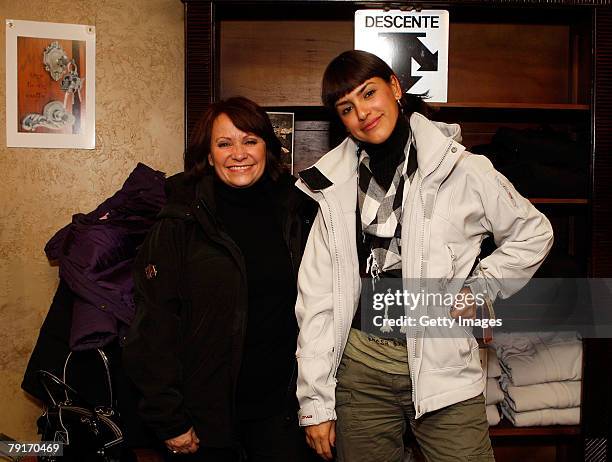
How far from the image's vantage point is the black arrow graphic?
187 centimetres

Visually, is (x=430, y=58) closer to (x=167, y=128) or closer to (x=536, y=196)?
(x=536, y=196)

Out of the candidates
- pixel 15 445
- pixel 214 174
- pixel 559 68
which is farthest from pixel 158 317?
pixel 559 68

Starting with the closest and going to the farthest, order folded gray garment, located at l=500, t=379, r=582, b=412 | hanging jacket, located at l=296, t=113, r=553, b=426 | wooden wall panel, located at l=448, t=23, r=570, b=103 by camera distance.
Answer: hanging jacket, located at l=296, t=113, r=553, b=426 → folded gray garment, located at l=500, t=379, r=582, b=412 → wooden wall panel, located at l=448, t=23, r=570, b=103

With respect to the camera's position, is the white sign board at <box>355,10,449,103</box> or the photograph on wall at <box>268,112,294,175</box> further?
the photograph on wall at <box>268,112,294,175</box>

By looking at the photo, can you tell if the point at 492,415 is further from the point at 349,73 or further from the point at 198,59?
the point at 198,59

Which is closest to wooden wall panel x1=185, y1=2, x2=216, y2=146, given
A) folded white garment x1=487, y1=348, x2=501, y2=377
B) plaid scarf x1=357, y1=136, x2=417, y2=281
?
plaid scarf x1=357, y1=136, x2=417, y2=281

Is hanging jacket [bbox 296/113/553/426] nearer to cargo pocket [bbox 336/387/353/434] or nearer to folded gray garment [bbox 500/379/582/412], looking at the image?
cargo pocket [bbox 336/387/353/434]

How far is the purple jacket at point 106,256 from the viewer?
66.7 inches

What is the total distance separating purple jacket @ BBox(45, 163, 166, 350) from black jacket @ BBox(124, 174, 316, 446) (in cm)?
36

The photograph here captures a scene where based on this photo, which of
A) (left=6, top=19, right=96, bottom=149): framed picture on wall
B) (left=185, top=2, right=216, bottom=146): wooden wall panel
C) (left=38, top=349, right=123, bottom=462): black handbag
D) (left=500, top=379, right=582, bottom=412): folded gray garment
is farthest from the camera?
(left=6, top=19, right=96, bottom=149): framed picture on wall

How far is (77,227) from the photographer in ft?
6.08

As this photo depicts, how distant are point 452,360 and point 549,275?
2.74ft

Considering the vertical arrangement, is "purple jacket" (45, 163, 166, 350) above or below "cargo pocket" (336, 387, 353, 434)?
above

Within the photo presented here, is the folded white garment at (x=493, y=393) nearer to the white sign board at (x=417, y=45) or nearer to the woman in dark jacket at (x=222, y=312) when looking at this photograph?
the woman in dark jacket at (x=222, y=312)
